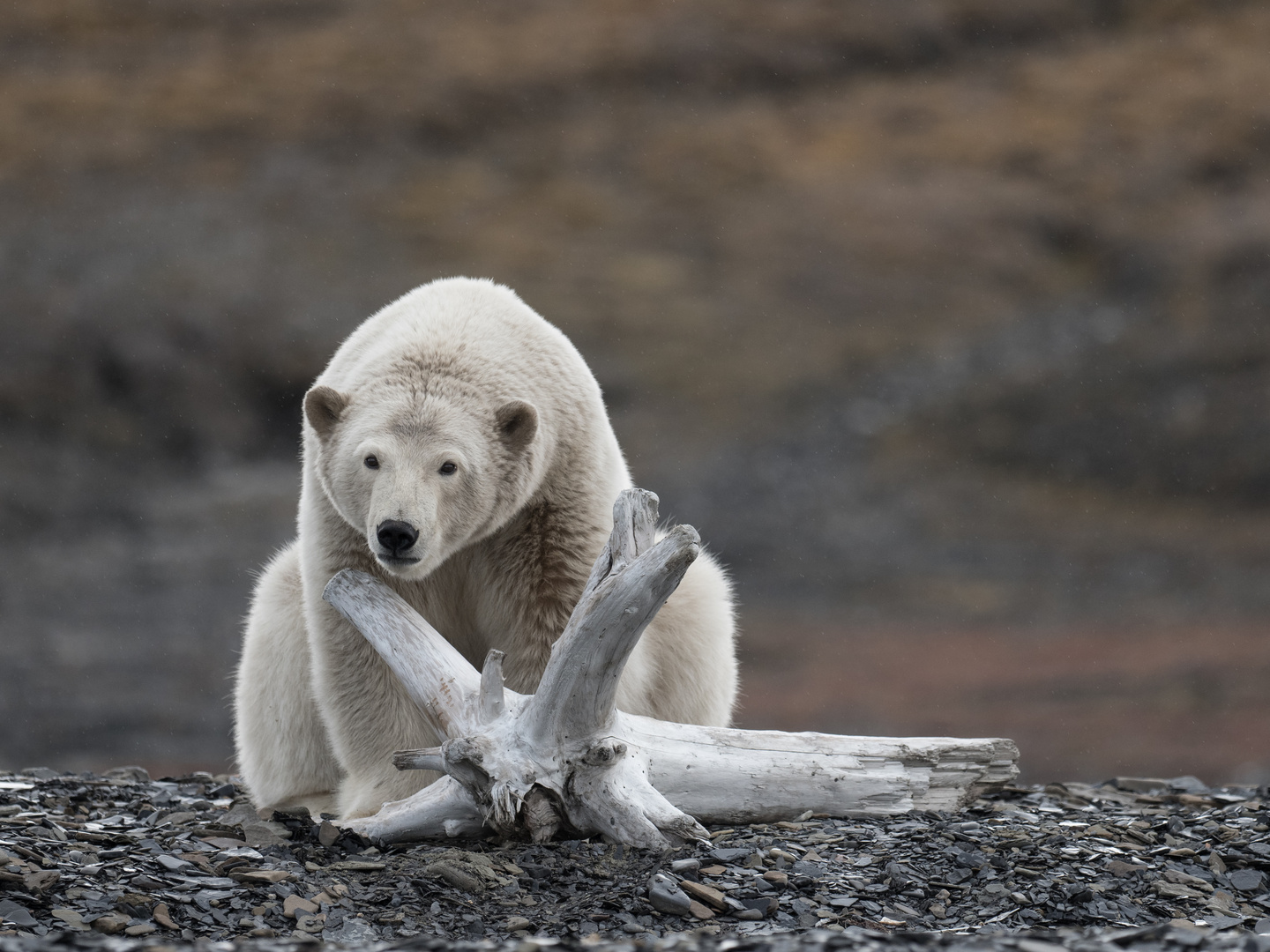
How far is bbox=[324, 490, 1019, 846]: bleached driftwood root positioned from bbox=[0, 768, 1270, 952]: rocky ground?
120 millimetres

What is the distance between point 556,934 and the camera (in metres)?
4.72

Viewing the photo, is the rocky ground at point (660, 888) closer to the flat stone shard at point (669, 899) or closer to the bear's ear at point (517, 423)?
the flat stone shard at point (669, 899)

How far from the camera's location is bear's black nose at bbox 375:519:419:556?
5.49m

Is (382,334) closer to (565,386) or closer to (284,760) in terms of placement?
(565,386)

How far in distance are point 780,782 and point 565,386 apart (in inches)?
86.0

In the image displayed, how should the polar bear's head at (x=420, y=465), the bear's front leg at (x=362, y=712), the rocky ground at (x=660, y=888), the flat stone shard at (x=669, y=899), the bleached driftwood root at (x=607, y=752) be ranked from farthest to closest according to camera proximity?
the bear's front leg at (x=362, y=712) → the polar bear's head at (x=420, y=465) → the bleached driftwood root at (x=607, y=752) → the flat stone shard at (x=669, y=899) → the rocky ground at (x=660, y=888)

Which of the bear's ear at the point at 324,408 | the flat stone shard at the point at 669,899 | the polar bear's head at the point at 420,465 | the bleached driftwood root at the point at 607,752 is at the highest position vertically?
the bear's ear at the point at 324,408

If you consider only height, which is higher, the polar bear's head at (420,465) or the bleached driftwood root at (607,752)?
the polar bear's head at (420,465)

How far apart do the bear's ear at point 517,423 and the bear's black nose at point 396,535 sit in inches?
28.2

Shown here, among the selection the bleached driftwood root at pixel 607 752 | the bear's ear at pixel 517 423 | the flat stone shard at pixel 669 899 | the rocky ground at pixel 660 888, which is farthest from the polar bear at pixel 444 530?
the flat stone shard at pixel 669 899

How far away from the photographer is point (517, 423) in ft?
19.5

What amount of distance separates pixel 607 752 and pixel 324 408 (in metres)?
2.09

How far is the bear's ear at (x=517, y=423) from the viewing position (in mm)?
5906

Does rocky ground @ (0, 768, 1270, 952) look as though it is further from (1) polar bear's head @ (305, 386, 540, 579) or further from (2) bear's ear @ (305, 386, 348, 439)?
(2) bear's ear @ (305, 386, 348, 439)
